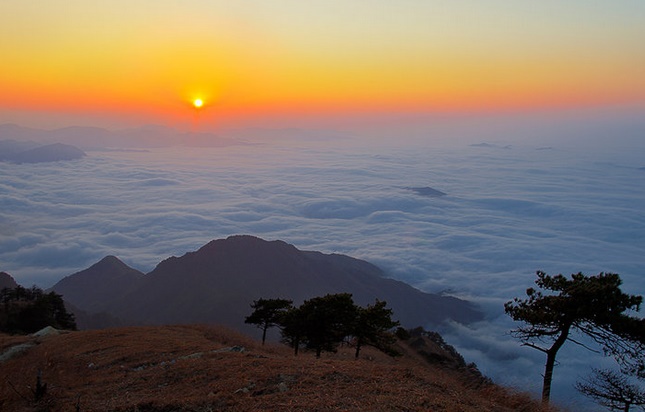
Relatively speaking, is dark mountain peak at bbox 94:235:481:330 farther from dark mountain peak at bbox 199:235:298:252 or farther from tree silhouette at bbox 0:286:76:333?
tree silhouette at bbox 0:286:76:333

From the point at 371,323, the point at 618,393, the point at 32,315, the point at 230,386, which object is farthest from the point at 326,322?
the point at 32,315

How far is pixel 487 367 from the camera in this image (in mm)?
86938

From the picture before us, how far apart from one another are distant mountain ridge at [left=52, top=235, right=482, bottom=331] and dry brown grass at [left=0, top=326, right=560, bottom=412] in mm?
67680

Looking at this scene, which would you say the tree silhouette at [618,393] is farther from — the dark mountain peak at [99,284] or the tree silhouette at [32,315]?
the dark mountain peak at [99,284]

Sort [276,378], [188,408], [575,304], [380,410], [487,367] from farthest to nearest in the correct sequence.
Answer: [487,367]
[575,304]
[276,378]
[188,408]
[380,410]

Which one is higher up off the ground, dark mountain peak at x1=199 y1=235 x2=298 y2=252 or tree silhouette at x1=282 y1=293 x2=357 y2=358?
tree silhouette at x1=282 y1=293 x2=357 y2=358

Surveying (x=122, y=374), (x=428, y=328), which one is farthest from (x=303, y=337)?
(x=428, y=328)

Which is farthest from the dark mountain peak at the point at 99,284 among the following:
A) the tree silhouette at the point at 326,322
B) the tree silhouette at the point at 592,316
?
the tree silhouette at the point at 592,316

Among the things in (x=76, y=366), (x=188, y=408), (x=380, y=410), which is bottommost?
(x=76, y=366)

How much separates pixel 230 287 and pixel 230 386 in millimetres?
90337

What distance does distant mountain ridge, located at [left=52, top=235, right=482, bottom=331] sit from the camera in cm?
9125

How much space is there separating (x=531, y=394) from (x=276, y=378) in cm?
778

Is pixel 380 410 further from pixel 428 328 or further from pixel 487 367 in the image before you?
pixel 428 328

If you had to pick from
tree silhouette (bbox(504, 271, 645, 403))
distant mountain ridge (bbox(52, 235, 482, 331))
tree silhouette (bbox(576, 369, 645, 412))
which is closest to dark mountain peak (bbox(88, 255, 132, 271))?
distant mountain ridge (bbox(52, 235, 482, 331))
